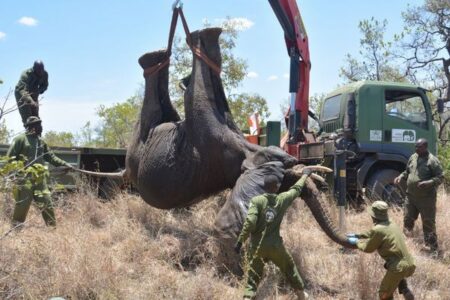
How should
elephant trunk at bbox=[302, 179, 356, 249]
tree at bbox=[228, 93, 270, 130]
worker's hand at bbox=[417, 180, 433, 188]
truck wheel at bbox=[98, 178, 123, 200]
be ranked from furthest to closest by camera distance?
tree at bbox=[228, 93, 270, 130]
truck wheel at bbox=[98, 178, 123, 200]
worker's hand at bbox=[417, 180, 433, 188]
elephant trunk at bbox=[302, 179, 356, 249]

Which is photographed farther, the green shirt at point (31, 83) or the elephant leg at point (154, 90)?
the green shirt at point (31, 83)

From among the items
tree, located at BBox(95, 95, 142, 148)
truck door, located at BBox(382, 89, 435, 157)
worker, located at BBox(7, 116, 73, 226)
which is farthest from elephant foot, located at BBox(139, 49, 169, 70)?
tree, located at BBox(95, 95, 142, 148)

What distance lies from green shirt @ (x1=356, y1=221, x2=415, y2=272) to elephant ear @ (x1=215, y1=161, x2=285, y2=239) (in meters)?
1.30

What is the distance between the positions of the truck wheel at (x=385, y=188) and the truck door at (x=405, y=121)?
488 millimetres

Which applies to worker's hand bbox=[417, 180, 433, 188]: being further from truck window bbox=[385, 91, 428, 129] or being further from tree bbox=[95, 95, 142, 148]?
tree bbox=[95, 95, 142, 148]

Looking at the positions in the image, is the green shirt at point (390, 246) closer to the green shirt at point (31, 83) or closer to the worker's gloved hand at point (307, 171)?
the worker's gloved hand at point (307, 171)

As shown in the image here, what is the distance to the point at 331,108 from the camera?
36.7 ft

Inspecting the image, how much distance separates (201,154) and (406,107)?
541cm

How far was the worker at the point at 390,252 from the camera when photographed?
525 cm

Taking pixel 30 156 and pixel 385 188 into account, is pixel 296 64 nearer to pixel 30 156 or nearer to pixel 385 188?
pixel 385 188

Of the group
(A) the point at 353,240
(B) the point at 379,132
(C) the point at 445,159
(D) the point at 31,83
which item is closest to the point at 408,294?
(A) the point at 353,240

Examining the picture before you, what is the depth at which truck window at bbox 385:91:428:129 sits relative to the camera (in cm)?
1025

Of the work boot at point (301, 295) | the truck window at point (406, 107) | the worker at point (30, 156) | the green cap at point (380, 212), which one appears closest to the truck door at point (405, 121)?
the truck window at point (406, 107)

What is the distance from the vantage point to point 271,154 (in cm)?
645
